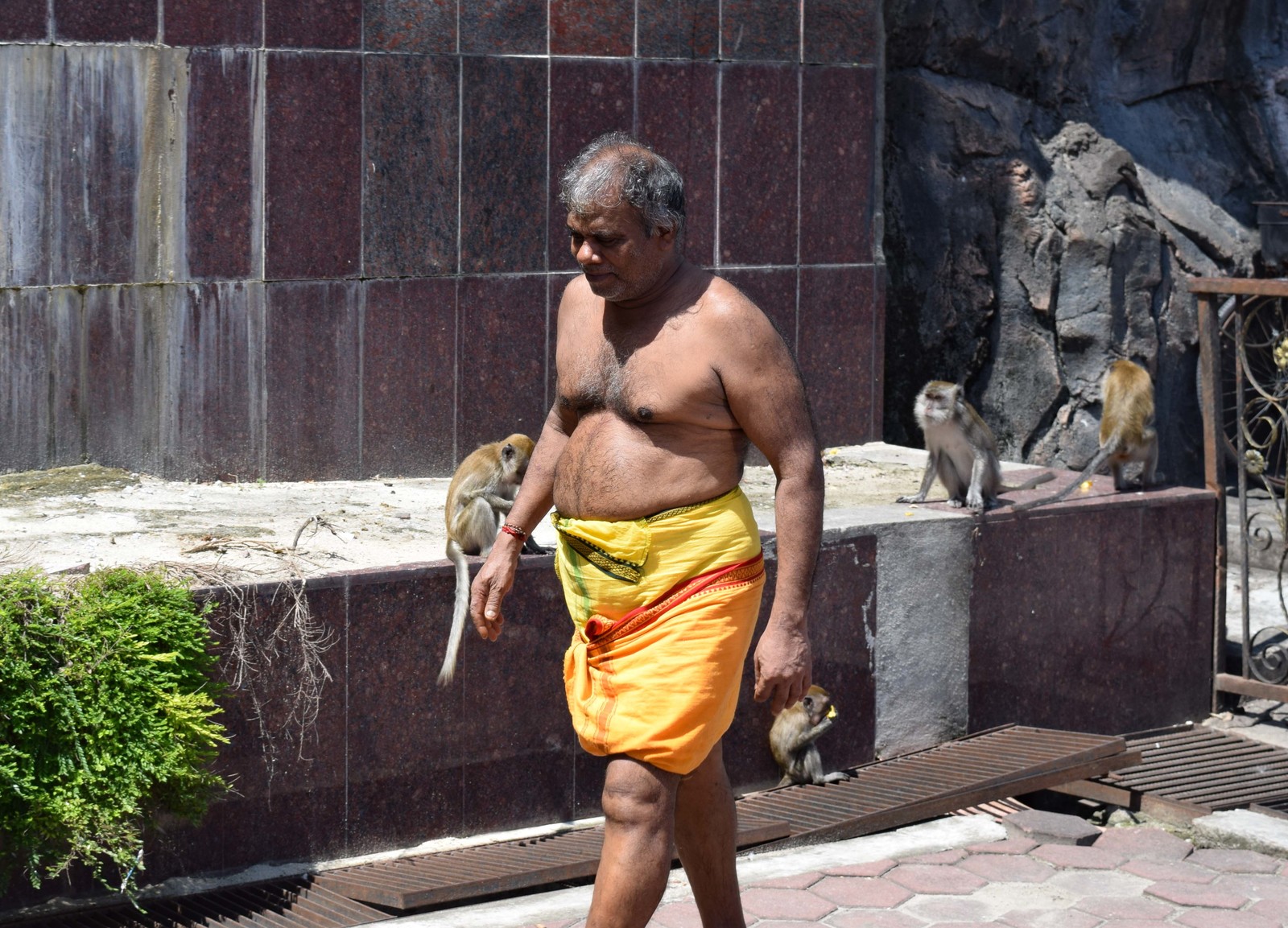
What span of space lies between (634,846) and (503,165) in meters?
4.89

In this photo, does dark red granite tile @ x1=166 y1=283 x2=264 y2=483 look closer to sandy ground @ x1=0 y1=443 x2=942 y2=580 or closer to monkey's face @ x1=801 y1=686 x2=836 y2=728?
sandy ground @ x1=0 y1=443 x2=942 y2=580

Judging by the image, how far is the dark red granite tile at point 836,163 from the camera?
9.01 m

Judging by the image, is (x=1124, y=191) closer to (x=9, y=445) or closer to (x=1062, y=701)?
(x=1062, y=701)

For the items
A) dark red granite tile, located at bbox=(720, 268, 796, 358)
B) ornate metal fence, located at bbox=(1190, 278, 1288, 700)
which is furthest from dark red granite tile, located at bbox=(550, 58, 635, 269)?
ornate metal fence, located at bbox=(1190, 278, 1288, 700)

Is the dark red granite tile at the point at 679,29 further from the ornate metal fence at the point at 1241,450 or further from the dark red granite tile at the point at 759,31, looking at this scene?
the ornate metal fence at the point at 1241,450

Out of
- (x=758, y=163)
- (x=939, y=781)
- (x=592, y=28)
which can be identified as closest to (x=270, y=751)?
(x=939, y=781)

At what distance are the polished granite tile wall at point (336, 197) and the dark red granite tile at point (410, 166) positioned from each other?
0.01m

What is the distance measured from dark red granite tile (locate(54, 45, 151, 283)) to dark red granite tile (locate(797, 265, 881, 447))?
3.44m

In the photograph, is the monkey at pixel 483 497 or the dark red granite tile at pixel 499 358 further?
the dark red granite tile at pixel 499 358

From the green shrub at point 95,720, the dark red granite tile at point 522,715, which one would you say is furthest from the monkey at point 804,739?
the green shrub at point 95,720

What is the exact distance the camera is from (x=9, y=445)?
7.64m

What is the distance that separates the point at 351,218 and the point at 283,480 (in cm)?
127

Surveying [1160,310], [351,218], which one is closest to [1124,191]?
[1160,310]

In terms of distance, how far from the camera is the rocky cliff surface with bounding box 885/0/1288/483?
1148 cm
